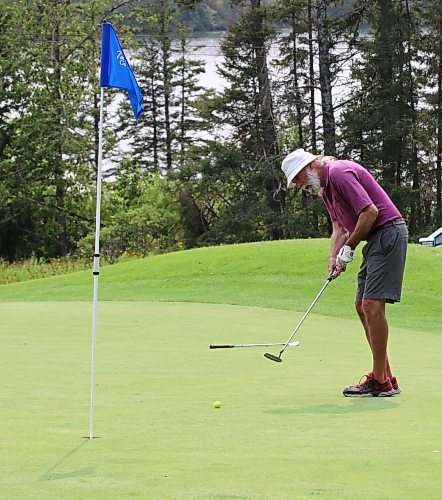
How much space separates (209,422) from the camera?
5.80m

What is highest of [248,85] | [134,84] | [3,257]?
[248,85]

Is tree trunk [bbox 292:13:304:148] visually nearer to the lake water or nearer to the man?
the lake water

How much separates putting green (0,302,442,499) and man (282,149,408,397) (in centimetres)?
26

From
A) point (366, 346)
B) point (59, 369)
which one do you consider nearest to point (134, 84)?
point (59, 369)

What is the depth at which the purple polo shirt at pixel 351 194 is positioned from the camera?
709 cm

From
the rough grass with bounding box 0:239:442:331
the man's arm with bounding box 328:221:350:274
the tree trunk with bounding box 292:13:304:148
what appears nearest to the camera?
the man's arm with bounding box 328:221:350:274

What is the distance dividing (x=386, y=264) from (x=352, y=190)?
58cm

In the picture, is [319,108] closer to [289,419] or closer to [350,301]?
[350,301]

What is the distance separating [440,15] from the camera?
40.2 meters

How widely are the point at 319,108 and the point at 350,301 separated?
2747cm

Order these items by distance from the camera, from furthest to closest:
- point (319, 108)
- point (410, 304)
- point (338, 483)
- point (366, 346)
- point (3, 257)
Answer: point (319, 108)
point (3, 257)
point (410, 304)
point (366, 346)
point (338, 483)

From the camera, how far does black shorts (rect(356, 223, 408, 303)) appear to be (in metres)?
7.17

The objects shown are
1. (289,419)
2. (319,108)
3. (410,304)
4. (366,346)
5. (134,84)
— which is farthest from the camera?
(319,108)

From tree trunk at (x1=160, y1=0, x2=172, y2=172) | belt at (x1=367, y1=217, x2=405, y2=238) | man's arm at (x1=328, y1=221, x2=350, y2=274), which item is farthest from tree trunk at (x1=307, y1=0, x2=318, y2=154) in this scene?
belt at (x1=367, y1=217, x2=405, y2=238)
